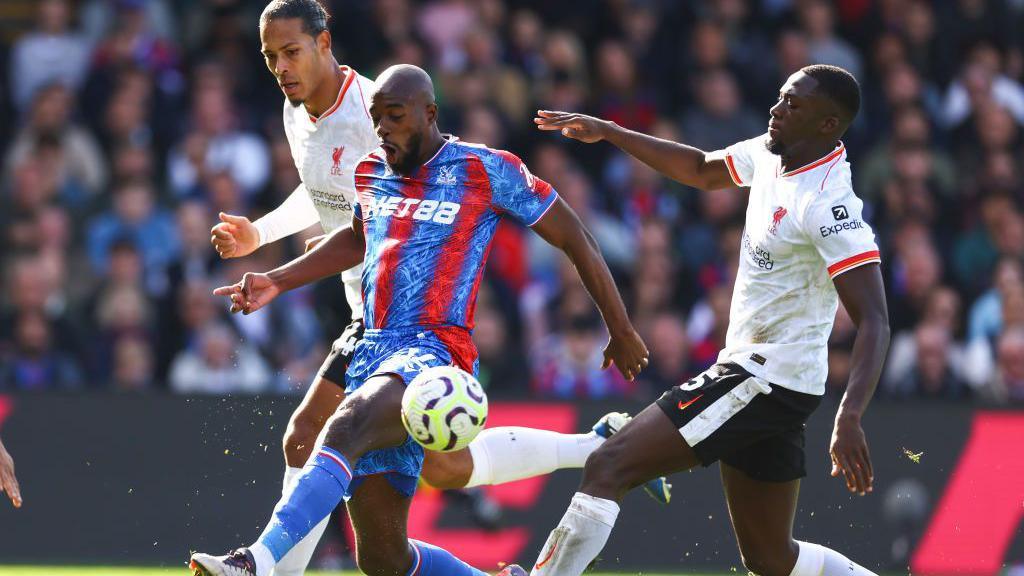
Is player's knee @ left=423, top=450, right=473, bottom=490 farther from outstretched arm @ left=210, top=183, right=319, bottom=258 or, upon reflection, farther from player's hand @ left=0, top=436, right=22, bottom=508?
player's hand @ left=0, top=436, right=22, bottom=508

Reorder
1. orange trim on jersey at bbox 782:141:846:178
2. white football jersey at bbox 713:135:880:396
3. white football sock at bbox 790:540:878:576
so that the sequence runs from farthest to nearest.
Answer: white football sock at bbox 790:540:878:576 < orange trim on jersey at bbox 782:141:846:178 < white football jersey at bbox 713:135:880:396

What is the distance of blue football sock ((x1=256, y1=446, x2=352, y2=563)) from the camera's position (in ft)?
20.0

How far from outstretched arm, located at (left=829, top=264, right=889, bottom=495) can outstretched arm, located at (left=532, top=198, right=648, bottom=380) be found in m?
0.90

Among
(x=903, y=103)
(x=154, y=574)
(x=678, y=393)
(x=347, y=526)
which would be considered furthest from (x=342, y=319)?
(x=903, y=103)

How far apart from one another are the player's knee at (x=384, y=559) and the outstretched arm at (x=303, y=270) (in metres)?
1.10

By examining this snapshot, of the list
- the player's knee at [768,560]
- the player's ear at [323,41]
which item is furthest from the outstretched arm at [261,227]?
the player's knee at [768,560]

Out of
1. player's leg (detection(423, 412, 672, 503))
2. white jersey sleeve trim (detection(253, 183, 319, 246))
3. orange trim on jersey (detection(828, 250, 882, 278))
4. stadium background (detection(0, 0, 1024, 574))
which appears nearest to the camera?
orange trim on jersey (detection(828, 250, 882, 278))

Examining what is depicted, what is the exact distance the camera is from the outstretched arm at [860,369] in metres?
6.16

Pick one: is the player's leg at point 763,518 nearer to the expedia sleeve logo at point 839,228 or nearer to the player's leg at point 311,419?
the expedia sleeve logo at point 839,228

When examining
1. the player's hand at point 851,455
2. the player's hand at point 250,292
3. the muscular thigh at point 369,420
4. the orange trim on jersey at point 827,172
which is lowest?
the muscular thigh at point 369,420

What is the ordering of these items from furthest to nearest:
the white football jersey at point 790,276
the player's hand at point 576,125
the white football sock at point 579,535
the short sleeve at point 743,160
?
1. the player's hand at point 576,125
2. the short sleeve at point 743,160
3. the white football jersey at point 790,276
4. the white football sock at point 579,535

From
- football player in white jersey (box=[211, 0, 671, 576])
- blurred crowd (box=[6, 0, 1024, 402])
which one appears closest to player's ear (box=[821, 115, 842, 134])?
football player in white jersey (box=[211, 0, 671, 576])

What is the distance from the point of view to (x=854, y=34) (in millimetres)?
15625

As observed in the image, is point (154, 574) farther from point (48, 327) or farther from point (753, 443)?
point (753, 443)
